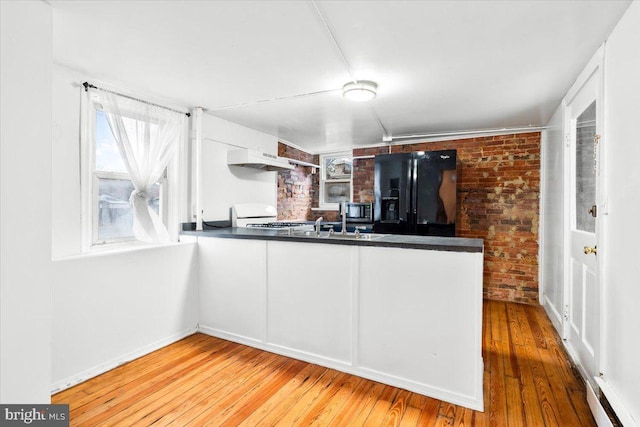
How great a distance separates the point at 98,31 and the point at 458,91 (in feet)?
8.88

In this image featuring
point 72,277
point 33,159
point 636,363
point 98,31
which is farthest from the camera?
point 72,277

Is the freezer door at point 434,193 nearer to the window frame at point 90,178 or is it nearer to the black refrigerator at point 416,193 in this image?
the black refrigerator at point 416,193

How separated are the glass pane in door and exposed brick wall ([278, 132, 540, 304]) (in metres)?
1.48

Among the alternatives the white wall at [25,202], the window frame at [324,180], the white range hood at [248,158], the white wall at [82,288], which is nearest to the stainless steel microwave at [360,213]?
the window frame at [324,180]

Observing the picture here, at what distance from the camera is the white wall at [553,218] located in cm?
297

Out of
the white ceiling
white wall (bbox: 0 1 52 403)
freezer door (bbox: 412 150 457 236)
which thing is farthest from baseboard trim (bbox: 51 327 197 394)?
freezer door (bbox: 412 150 457 236)

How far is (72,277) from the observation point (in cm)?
216

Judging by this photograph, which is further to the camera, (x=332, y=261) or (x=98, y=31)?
(x=332, y=261)

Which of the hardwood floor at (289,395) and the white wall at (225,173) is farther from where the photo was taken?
the white wall at (225,173)

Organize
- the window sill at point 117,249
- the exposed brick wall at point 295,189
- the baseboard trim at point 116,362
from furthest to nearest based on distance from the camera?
the exposed brick wall at point 295,189
the window sill at point 117,249
the baseboard trim at point 116,362

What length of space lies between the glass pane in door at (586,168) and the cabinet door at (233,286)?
2494 millimetres

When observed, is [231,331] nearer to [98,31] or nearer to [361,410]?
[361,410]

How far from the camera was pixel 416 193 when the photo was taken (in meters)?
3.95

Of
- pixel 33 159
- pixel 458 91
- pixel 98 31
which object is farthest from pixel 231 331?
pixel 458 91
